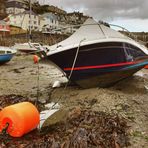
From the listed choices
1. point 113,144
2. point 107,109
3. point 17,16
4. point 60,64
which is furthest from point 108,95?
point 17,16

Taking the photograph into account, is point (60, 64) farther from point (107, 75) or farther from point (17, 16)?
point (17, 16)

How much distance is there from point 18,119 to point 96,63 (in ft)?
14.2

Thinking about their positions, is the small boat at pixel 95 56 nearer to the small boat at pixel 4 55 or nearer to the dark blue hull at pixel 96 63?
the dark blue hull at pixel 96 63

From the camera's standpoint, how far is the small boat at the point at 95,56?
9016 mm

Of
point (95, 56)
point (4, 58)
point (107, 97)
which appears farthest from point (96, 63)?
point (4, 58)

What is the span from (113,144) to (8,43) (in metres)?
36.1

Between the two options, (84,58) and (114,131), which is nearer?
(114,131)

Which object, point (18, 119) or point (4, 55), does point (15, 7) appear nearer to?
point (4, 55)

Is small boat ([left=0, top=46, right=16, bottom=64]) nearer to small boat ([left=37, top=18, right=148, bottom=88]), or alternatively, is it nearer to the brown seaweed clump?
small boat ([left=37, top=18, right=148, bottom=88])

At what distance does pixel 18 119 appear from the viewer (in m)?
5.38

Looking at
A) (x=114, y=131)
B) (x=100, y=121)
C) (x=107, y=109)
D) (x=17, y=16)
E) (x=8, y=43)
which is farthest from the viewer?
(x=17, y=16)

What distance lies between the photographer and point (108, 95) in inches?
320

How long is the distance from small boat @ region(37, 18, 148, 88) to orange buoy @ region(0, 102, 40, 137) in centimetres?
339

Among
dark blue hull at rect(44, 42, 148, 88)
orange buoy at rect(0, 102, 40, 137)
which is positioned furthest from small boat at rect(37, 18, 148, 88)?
orange buoy at rect(0, 102, 40, 137)
